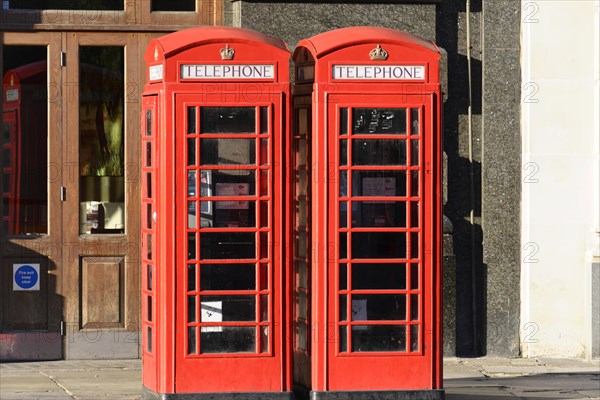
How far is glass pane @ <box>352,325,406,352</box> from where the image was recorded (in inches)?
380

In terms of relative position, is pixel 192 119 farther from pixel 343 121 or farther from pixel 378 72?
pixel 378 72

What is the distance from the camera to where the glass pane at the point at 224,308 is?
951cm

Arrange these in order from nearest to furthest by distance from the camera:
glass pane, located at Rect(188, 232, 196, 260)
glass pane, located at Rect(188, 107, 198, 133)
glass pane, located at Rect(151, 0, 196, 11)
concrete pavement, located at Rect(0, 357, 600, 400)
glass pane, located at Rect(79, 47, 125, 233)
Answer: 1. glass pane, located at Rect(188, 107, 198, 133)
2. glass pane, located at Rect(188, 232, 196, 260)
3. concrete pavement, located at Rect(0, 357, 600, 400)
4. glass pane, located at Rect(79, 47, 125, 233)
5. glass pane, located at Rect(151, 0, 196, 11)

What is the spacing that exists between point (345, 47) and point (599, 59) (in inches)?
160

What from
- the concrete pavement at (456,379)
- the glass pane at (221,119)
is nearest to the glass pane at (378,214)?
the glass pane at (221,119)

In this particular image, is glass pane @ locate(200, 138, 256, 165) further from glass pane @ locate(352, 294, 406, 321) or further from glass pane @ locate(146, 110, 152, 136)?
glass pane @ locate(352, 294, 406, 321)

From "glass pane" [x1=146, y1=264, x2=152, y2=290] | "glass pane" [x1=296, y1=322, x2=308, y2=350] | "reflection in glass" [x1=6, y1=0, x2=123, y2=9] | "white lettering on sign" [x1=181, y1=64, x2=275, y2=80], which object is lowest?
"glass pane" [x1=296, y1=322, x2=308, y2=350]

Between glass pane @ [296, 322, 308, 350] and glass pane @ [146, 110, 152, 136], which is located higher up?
glass pane @ [146, 110, 152, 136]

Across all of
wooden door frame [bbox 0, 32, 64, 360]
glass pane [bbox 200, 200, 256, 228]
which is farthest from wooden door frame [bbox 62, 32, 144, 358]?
glass pane [bbox 200, 200, 256, 228]

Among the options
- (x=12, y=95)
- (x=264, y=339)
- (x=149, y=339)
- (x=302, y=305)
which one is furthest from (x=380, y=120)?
(x=12, y=95)

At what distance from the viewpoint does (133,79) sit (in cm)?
1238

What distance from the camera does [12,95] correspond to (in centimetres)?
1228

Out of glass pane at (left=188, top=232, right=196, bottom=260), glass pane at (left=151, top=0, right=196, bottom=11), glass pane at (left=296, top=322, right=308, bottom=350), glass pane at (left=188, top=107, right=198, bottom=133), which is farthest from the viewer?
glass pane at (left=151, top=0, right=196, bottom=11)

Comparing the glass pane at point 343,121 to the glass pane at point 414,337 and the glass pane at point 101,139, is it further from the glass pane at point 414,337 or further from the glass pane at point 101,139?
the glass pane at point 101,139
